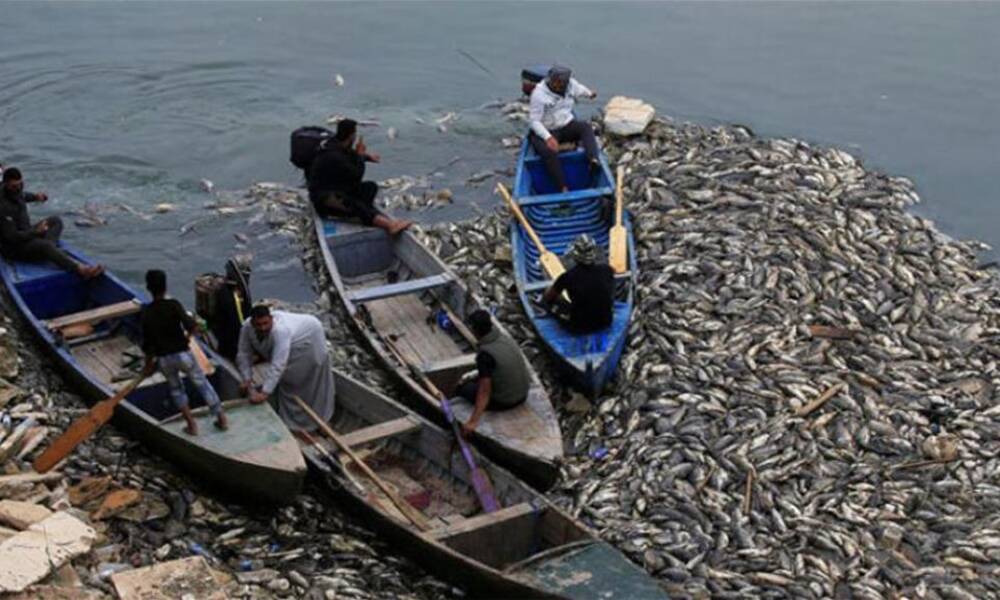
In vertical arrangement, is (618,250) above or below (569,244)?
above

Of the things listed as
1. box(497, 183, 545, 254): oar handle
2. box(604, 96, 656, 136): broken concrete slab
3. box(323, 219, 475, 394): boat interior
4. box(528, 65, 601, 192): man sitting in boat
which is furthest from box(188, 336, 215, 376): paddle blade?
box(604, 96, 656, 136): broken concrete slab

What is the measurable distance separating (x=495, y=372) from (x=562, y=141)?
655cm

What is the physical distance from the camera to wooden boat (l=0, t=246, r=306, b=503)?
11164mm

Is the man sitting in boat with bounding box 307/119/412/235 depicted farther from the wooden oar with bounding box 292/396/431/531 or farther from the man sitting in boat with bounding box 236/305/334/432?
the wooden oar with bounding box 292/396/431/531

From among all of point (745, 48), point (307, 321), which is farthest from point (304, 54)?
point (307, 321)

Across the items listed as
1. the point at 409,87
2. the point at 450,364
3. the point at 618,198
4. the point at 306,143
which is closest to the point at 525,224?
the point at 618,198

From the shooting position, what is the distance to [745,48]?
30047mm

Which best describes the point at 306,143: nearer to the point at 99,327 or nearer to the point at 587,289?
the point at 99,327

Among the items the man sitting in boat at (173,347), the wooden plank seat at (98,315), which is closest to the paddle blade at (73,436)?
the man sitting in boat at (173,347)

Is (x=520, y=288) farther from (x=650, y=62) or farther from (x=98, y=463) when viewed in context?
(x=650, y=62)

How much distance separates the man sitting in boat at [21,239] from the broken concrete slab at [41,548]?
16.5 feet

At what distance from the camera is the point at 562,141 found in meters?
17.9

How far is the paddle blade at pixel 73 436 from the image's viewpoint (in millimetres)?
10852

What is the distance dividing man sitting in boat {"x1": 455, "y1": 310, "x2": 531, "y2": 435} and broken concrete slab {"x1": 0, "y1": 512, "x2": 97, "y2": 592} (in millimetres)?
3756
